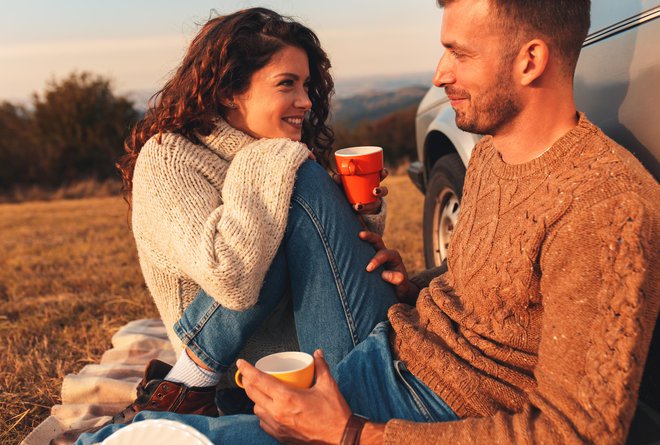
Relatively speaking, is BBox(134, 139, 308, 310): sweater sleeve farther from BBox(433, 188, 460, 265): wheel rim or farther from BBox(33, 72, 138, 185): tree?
BBox(33, 72, 138, 185): tree

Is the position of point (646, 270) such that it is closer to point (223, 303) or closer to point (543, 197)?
point (543, 197)

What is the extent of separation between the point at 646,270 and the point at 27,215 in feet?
39.5

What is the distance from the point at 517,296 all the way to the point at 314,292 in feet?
2.42

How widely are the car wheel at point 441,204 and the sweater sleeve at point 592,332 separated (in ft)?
6.33

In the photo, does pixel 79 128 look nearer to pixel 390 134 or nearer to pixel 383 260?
pixel 390 134

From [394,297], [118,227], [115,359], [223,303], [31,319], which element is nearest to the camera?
[223,303]

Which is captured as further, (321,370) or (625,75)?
(625,75)

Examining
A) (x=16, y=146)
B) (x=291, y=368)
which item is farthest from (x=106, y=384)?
(x=16, y=146)

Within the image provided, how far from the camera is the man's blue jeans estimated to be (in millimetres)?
2215

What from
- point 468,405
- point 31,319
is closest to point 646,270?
point 468,405

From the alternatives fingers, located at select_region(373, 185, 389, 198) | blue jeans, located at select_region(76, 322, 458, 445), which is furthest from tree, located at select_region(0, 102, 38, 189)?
blue jeans, located at select_region(76, 322, 458, 445)

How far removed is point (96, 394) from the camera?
3131 mm

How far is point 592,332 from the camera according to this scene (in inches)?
58.1

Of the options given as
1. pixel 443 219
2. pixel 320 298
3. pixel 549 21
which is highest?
pixel 549 21
